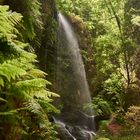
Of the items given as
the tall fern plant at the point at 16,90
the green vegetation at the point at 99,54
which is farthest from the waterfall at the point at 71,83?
the tall fern plant at the point at 16,90

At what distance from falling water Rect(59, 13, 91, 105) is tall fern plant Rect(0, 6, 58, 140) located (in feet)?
36.1

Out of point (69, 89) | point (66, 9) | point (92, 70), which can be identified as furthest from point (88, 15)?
point (69, 89)

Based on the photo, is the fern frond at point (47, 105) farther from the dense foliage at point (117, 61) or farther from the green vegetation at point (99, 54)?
the dense foliage at point (117, 61)

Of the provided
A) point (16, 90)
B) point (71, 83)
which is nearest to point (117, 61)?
point (71, 83)

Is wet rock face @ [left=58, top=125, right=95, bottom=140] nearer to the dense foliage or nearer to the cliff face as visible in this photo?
the dense foliage

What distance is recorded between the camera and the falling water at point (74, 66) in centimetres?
1761

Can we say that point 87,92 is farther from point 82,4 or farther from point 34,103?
point 34,103

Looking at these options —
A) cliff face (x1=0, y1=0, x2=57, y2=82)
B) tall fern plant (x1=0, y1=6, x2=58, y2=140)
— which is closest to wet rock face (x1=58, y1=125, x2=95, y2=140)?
cliff face (x1=0, y1=0, x2=57, y2=82)

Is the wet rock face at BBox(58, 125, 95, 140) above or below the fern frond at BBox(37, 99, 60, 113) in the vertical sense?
below

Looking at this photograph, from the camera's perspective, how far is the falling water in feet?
57.8

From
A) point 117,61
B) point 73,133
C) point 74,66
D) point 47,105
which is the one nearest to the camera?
point 47,105

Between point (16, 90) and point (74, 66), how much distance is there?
12867mm

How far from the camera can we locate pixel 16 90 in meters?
5.09

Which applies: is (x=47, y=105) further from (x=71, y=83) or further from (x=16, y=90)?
(x=71, y=83)
